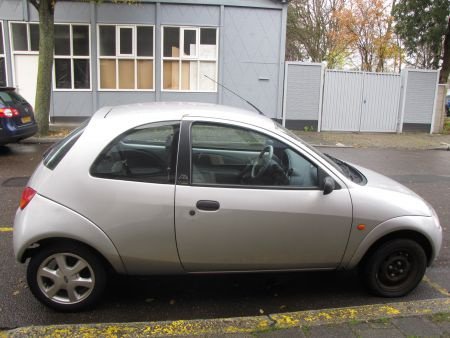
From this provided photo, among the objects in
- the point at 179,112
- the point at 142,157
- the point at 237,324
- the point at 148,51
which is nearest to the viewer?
the point at 237,324

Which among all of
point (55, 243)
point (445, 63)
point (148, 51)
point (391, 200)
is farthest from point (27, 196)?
point (445, 63)

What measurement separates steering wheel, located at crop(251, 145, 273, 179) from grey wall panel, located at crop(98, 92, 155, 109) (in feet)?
40.5

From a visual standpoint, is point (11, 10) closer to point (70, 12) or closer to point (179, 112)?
point (70, 12)

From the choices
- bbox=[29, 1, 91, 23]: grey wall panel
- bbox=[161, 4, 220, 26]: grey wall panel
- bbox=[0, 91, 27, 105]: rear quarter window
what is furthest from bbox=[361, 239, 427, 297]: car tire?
bbox=[29, 1, 91, 23]: grey wall panel

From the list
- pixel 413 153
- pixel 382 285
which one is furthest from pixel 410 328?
pixel 413 153

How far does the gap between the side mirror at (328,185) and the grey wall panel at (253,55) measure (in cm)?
1220

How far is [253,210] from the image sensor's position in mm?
3297

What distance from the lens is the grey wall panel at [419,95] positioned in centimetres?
1653

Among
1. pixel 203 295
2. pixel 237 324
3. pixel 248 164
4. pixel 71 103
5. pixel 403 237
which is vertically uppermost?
pixel 248 164

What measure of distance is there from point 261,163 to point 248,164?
11cm

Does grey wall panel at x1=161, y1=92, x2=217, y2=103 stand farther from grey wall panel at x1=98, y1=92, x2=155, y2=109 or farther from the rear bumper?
the rear bumper

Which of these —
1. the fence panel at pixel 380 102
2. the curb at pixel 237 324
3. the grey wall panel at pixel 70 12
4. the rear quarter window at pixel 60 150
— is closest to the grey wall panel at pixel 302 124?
the fence panel at pixel 380 102

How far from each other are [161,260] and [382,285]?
1.83 metres

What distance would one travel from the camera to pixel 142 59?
15.5m
